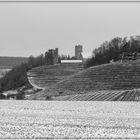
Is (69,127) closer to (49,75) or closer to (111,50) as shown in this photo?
(49,75)

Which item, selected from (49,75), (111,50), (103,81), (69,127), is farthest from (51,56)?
(69,127)

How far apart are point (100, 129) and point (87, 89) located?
221ft

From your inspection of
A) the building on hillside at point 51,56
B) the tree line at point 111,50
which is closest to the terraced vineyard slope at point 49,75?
the tree line at point 111,50

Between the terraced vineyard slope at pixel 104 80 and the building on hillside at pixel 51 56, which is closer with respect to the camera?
the terraced vineyard slope at pixel 104 80

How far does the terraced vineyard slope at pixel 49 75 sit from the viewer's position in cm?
12506

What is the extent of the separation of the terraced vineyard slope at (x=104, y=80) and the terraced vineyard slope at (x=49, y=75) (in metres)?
25.5

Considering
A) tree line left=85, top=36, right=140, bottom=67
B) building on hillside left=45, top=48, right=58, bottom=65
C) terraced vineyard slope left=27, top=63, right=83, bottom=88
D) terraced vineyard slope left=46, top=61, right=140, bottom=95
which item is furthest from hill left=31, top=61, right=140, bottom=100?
building on hillside left=45, top=48, right=58, bottom=65

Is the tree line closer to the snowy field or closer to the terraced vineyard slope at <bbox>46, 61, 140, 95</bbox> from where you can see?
the terraced vineyard slope at <bbox>46, 61, 140, 95</bbox>

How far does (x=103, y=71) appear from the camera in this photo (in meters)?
97.6

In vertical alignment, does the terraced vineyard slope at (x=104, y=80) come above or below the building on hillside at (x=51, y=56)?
below

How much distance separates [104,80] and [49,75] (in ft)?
146

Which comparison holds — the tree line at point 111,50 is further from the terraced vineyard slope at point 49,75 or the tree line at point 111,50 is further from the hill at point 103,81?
the hill at point 103,81

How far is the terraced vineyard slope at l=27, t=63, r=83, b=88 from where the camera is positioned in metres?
125

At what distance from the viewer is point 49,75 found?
135m
